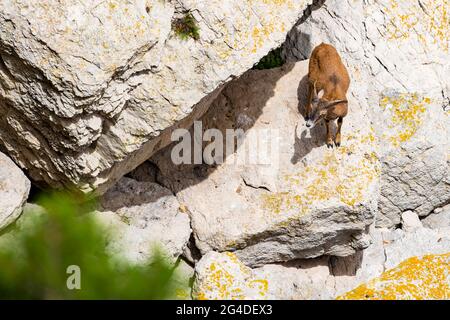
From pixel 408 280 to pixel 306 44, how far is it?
22.5ft

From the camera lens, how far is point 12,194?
10.6m

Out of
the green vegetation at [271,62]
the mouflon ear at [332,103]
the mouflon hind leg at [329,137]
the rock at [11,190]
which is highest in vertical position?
the green vegetation at [271,62]

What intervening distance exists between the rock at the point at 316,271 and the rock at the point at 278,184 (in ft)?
1.95

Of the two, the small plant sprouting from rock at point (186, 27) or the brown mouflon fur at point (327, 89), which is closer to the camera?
the small plant sprouting from rock at point (186, 27)

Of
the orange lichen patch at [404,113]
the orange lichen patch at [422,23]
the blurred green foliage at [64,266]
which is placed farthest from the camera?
the orange lichen patch at [422,23]

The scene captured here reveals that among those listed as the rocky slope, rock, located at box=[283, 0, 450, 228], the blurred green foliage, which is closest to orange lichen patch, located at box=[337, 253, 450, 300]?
the rocky slope

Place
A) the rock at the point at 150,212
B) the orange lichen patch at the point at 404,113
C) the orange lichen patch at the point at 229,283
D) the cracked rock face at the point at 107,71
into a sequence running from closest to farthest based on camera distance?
the cracked rock face at the point at 107,71 < the orange lichen patch at the point at 229,283 < the rock at the point at 150,212 < the orange lichen patch at the point at 404,113

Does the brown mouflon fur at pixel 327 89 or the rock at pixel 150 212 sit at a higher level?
the brown mouflon fur at pixel 327 89

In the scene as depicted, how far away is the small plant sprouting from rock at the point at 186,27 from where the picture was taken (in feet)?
33.1

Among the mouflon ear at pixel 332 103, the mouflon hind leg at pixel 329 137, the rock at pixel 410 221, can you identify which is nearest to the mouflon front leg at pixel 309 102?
the mouflon ear at pixel 332 103

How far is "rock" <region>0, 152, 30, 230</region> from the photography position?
33.6ft

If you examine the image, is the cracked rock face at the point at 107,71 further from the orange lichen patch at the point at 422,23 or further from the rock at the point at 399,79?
the orange lichen patch at the point at 422,23

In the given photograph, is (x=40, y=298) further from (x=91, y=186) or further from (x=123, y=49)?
(x=91, y=186)

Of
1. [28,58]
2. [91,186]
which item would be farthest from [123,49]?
[91,186]
